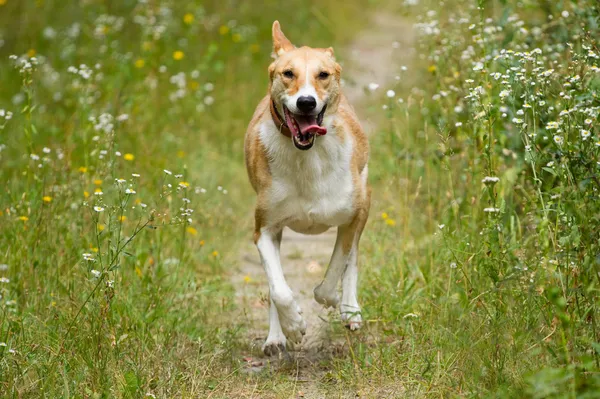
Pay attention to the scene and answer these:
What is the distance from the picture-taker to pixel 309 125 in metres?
4.61

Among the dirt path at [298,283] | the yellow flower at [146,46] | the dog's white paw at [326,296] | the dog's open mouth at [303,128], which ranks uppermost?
the dog's open mouth at [303,128]

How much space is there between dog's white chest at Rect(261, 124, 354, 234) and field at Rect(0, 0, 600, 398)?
1.87ft

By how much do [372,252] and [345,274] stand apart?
1.14 m

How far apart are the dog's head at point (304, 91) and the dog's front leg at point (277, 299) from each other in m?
0.64

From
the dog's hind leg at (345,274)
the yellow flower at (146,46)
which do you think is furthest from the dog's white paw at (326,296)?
the yellow flower at (146,46)

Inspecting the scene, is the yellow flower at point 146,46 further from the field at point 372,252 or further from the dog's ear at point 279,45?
the dog's ear at point 279,45

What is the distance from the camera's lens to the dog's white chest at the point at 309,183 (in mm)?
4762

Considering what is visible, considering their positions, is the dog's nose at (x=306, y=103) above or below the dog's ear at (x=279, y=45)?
below

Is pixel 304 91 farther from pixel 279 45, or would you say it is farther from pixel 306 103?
pixel 279 45

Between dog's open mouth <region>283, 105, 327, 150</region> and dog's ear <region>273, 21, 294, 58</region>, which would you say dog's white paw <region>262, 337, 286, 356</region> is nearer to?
dog's open mouth <region>283, 105, 327, 150</region>

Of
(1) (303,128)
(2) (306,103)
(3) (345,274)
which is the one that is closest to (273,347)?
(3) (345,274)

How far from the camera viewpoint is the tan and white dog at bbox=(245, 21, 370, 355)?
180 inches

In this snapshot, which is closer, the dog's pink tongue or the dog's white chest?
the dog's pink tongue

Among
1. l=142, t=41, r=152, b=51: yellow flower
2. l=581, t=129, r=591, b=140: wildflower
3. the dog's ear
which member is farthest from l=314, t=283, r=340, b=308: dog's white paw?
l=142, t=41, r=152, b=51: yellow flower
